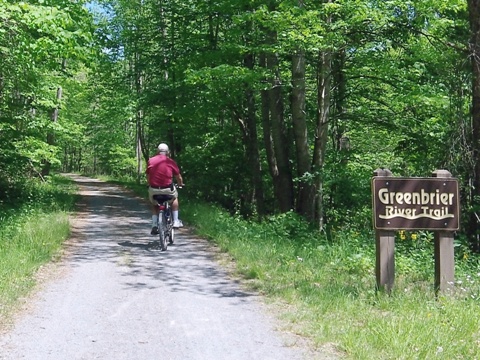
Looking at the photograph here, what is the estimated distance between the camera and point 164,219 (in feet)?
31.4

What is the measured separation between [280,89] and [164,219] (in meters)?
8.33

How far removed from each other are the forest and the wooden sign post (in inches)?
105

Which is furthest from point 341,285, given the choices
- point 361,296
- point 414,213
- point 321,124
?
point 321,124

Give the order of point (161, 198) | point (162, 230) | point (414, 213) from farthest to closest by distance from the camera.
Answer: point (161, 198), point (162, 230), point (414, 213)

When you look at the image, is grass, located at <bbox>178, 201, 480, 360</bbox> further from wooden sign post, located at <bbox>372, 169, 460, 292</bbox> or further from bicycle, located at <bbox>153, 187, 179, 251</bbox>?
bicycle, located at <bbox>153, 187, 179, 251</bbox>

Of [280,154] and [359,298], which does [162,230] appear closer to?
[359,298]

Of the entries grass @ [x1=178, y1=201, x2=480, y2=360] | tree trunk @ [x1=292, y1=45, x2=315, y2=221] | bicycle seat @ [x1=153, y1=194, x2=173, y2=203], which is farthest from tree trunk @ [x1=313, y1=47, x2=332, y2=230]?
bicycle seat @ [x1=153, y1=194, x2=173, y2=203]

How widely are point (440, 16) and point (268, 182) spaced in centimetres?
1094

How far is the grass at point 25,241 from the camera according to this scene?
6389 millimetres

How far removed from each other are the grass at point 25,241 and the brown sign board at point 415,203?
4.34 metres

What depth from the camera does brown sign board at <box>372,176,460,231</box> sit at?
6141mm

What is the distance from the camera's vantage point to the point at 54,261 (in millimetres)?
8445

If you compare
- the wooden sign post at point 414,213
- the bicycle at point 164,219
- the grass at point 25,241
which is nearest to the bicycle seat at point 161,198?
the bicycle at point 164,219

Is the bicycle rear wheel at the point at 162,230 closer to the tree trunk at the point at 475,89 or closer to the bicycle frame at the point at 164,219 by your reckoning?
the bicycle frame at the point at 164,219
